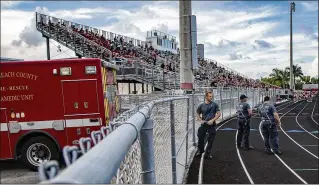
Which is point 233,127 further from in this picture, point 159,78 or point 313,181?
point 159,78

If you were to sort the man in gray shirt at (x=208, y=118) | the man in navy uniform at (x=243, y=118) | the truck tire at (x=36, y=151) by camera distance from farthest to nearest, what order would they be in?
the man in navy uniform at (x=243, y=118)
the man in gray shirt at (x=208, y=118)
the truck tire at (x=36, y=151)

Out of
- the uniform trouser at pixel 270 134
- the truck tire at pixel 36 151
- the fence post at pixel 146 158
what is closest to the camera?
the fence post at pixel 146 158

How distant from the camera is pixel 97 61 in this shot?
880cm

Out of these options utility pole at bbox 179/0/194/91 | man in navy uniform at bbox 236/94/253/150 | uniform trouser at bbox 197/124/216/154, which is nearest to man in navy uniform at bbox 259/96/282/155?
man in navy uniform at bbox 236/94/253/150

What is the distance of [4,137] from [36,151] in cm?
75

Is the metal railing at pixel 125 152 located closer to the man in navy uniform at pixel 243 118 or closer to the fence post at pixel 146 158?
the fence post at pixel 146 158

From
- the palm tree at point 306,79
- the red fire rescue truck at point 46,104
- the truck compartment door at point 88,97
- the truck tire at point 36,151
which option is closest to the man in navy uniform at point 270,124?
the red fire rescue truck at point 46,104

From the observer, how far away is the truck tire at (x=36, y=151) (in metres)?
8.66

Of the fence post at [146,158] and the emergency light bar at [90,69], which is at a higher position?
the emergency light bar at [90,69]

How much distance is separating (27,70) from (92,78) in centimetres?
142

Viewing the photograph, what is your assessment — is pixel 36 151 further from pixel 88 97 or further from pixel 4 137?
pixel 88 97

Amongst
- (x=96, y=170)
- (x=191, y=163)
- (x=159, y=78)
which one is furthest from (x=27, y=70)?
(x=159, y=78)

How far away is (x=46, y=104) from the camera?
341 inches

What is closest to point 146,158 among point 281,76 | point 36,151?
point 36,151
